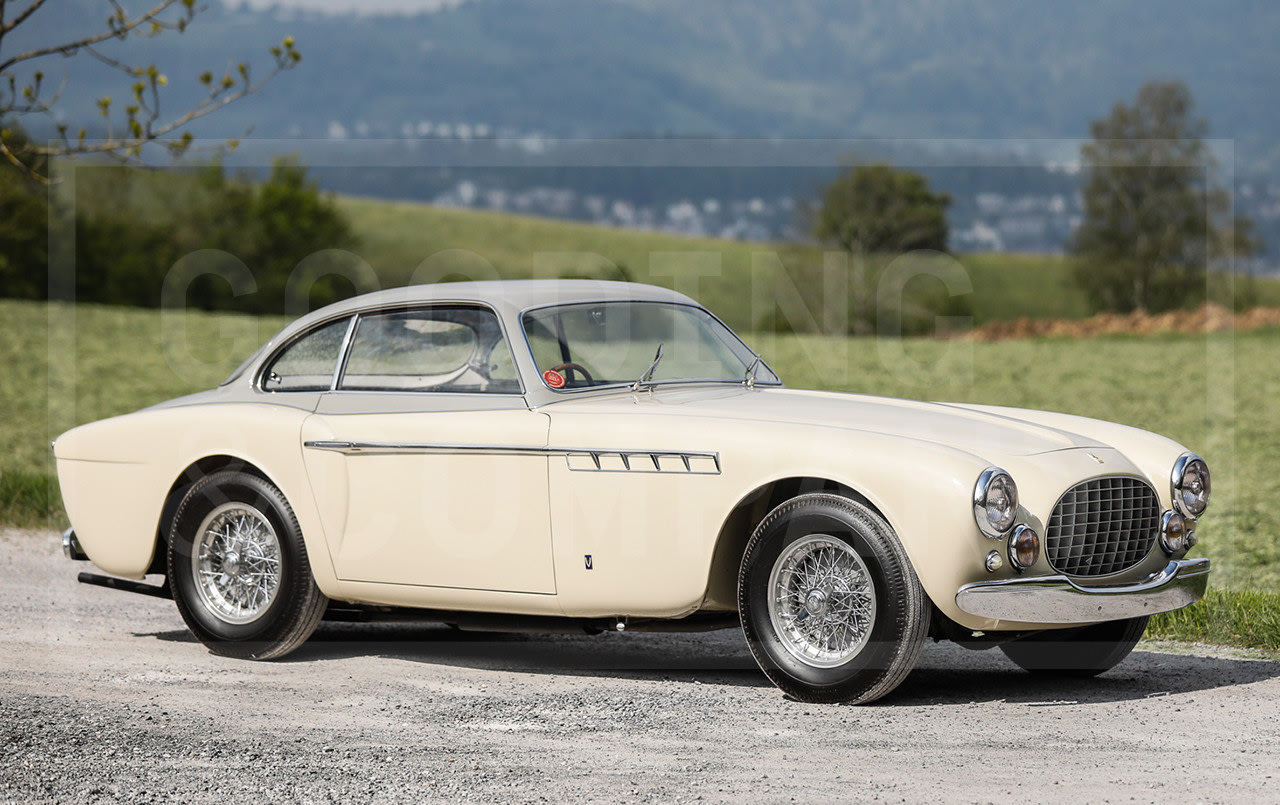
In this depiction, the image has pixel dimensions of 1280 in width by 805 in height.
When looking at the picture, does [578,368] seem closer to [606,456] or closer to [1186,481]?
[606,456]

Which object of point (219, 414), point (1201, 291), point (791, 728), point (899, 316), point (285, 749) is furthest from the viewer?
point (1201, 291)

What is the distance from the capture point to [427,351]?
22.3 feet

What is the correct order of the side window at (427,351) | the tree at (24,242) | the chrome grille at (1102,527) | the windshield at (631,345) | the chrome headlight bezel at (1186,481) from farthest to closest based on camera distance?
the tree at (24,242), the side window at (427,351), the windshield at (631,345), the chrome headlight bezel at (1186,481), the chrome grille at (1102,527)

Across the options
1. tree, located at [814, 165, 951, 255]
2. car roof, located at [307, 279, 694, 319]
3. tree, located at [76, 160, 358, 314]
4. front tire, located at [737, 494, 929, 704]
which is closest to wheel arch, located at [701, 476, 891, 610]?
front tire, located at [737, 494, 929, 704]

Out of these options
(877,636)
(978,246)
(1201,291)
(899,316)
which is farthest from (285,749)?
(978,246)

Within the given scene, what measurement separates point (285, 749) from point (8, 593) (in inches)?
172

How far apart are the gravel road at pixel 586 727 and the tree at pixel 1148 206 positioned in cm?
7092

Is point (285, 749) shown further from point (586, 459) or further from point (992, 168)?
point (992, 168)

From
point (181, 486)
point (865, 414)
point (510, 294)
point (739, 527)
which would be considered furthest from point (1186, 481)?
point (181, 486)

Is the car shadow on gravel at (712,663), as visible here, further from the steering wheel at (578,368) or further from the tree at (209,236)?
the tree at (209,236)

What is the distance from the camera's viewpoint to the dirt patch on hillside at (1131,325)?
4794cm

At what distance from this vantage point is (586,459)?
5.91 meters

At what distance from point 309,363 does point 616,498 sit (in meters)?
2.07

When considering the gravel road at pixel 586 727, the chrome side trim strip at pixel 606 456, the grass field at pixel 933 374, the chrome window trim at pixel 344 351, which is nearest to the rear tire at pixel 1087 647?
the gravel road at pixel 586 727
